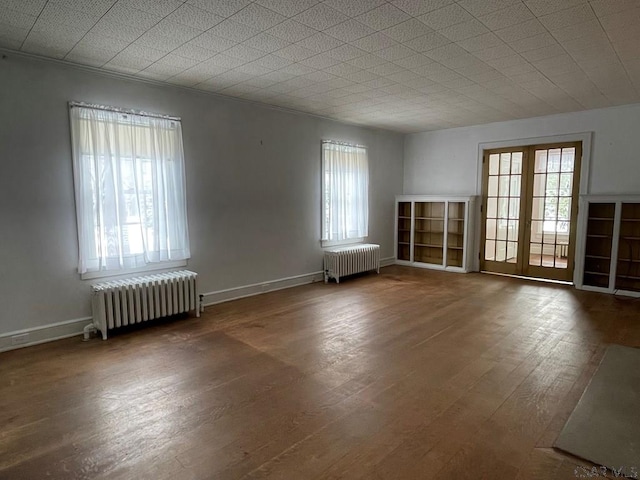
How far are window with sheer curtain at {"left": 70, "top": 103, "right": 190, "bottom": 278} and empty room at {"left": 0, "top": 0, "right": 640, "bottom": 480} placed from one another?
25 millimetres

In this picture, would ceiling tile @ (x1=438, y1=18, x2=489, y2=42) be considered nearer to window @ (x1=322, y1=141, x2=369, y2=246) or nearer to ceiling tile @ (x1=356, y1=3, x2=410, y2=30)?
ceiling tile @ (x1=356, y1=3, x2=410, y2=30)

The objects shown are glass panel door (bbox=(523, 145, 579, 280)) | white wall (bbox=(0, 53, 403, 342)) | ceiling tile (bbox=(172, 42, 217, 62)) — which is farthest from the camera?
glass panel door (bbox=(523, 145, 579, 280))

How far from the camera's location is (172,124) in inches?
182

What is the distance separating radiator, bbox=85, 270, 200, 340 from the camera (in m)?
3.95

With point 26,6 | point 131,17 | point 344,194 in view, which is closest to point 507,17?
point 131,17

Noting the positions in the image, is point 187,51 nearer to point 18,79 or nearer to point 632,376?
point 18,79

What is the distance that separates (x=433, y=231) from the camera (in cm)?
792

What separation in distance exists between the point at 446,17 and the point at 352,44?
84 centimetres

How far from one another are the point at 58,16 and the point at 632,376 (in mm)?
5294

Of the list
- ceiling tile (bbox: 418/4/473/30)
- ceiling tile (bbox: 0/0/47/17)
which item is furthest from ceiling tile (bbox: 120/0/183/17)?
ceiling tile (bbox: 418/4/473/30)

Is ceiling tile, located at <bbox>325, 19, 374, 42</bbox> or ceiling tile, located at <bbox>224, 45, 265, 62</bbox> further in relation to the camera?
ceiling tile, located at <bbox>224, 45, 265, 62</bbox>

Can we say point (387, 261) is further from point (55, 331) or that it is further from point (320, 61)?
point (55, 331)

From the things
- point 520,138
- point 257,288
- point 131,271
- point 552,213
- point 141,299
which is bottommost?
point 257,288

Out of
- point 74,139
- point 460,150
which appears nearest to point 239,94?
point 74,139
